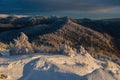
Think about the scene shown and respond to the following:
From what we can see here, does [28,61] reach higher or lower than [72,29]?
higher

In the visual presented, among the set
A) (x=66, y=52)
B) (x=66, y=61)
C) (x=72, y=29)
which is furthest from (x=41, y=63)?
(x=72, y=29)

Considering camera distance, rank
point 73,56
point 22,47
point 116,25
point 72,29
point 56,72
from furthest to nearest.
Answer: point 116,25, point 72,29, point 22,47, point 73,56, point 56,72

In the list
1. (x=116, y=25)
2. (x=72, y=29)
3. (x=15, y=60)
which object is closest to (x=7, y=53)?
(x=15, y=60)

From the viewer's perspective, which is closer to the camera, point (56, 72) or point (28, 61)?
point (56, 72)

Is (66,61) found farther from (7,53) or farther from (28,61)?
(7,53)

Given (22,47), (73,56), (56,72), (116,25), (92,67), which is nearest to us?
(56,72)

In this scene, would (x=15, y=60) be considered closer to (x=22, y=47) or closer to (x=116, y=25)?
(x=22, y=47)
